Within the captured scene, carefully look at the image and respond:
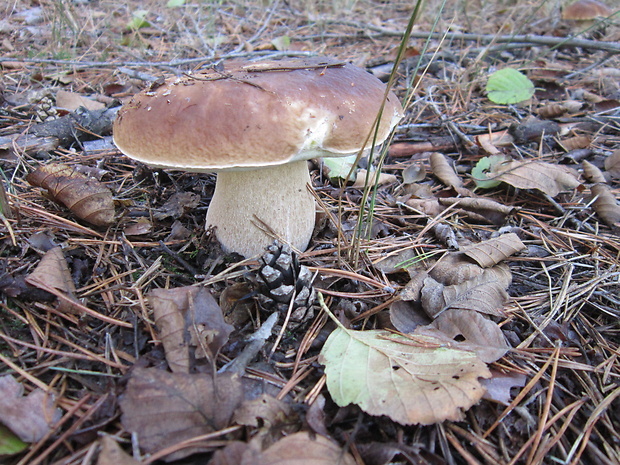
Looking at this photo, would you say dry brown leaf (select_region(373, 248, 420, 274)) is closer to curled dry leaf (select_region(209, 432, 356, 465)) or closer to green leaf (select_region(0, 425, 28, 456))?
curled dry leaf (select_region(209, 432, 356, 465))

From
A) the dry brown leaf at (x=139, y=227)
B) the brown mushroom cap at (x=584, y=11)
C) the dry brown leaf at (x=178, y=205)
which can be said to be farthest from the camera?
the brown mushroom cap at (x=584, y=11)

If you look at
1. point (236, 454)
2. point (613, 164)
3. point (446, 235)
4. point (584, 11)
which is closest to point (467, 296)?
point (446, 235)

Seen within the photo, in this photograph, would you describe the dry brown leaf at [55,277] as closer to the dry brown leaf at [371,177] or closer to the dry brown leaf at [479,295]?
the dry brown leaf at [479,295]

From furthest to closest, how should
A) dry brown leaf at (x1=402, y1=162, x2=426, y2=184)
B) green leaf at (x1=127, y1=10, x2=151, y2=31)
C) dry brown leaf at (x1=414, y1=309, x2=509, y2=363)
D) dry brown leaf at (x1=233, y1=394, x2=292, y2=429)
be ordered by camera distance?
1. green leaf at (x1=127, y1=10, x2=151, y2=31)
2. dry brown leaf at (x1=402, y1=162, x2=426, y2=184)
3. dry brown leaf at (x1=414, y1=309, x2=509, y2=363)
4. dry brown leaf at (x1=233, y1=394, x2=292, y2=429)

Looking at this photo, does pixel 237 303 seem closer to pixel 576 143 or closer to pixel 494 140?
pixel 494 140

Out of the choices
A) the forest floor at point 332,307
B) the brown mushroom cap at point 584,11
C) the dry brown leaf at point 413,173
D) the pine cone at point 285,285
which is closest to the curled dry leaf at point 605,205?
the forest floor at point 332,307

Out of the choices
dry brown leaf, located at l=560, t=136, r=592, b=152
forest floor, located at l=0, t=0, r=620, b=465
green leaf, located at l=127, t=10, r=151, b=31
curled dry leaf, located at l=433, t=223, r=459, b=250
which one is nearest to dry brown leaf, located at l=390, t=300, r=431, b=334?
forest floor, located at l=0, t=0, r=620, b=465
